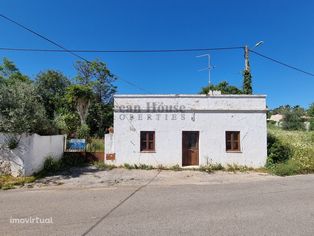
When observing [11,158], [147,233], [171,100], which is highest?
[171,100]

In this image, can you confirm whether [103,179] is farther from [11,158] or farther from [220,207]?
[220,207]

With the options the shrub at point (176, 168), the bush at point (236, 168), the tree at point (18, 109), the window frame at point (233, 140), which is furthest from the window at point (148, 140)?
the tree at point (18, 109)

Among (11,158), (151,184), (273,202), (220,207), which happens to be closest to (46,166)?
(11,158)

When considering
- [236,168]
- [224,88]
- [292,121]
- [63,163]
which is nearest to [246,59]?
[236,168]

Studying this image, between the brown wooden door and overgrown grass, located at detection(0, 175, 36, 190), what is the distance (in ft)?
26.0

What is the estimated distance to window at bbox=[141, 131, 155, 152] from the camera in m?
15.0

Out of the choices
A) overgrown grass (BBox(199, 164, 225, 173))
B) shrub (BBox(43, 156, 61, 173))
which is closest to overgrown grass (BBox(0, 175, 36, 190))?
shrub (BBox(43, 156, 61, 173))

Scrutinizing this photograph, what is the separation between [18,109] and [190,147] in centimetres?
909

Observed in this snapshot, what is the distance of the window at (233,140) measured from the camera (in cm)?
1507

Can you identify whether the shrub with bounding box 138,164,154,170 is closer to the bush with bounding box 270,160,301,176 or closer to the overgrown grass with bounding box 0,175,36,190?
the overgrown grass with bounding box 0,175,36,190

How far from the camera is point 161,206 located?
7160 mm

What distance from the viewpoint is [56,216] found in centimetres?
627

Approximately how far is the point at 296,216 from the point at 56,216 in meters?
5.70

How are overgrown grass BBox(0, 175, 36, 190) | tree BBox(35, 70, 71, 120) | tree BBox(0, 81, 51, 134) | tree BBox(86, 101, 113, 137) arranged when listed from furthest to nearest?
tree BBox(86, 101, 113, 137) < tree BBox(35, 70, 71, 120) < tree BBox(0, 81, 51, 134) < overgrown grass BBox(0, 175, 36, 190)
